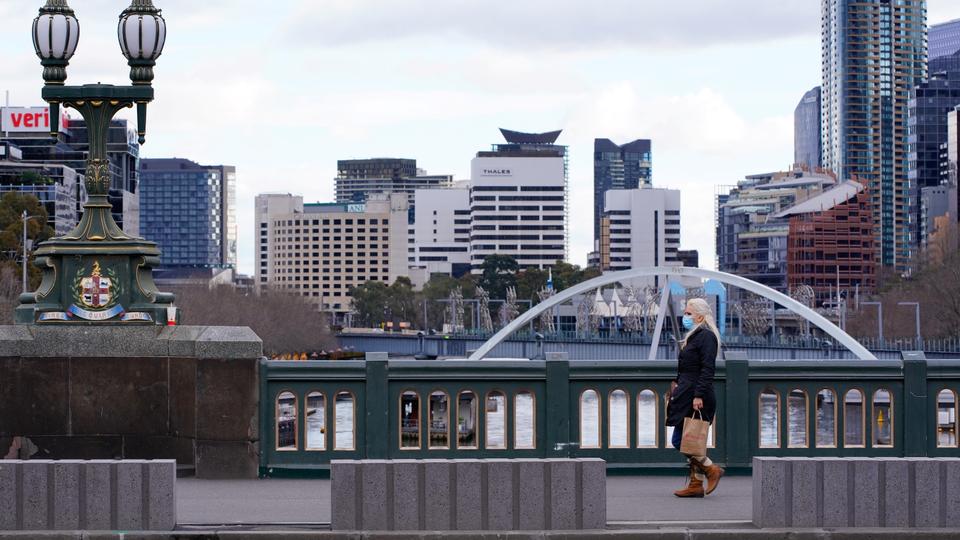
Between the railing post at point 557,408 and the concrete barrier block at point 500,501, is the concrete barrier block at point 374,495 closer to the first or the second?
the concrete barrier block at point 500,501

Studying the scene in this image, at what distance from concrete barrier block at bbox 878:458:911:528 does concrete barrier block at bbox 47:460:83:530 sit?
6450 millimetres

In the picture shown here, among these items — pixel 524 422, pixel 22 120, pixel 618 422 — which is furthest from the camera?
pixel 22 120

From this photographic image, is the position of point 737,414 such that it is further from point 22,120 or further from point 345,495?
point 22,120

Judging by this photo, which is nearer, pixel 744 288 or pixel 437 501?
pixel 437 501

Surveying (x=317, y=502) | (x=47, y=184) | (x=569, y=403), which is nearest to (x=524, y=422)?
(x=569, y=403)

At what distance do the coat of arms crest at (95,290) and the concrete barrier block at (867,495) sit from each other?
8.06m

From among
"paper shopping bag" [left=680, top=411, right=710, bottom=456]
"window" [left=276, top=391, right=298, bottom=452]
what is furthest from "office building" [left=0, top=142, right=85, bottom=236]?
"paper shopping bag" [left=680, top=411, right=710, bottom=456]

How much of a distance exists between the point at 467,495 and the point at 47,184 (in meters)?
137

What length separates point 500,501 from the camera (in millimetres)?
13852

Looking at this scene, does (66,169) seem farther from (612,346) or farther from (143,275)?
(143,275)

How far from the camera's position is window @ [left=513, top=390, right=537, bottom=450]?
17781 millimetres

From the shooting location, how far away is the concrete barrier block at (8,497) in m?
13.7

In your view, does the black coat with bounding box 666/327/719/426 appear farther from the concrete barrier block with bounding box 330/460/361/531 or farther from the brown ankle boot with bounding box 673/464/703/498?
the concrete barrier block with bounding box 330/460/361/531

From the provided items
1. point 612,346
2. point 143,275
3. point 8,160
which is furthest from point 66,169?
point 143,275
